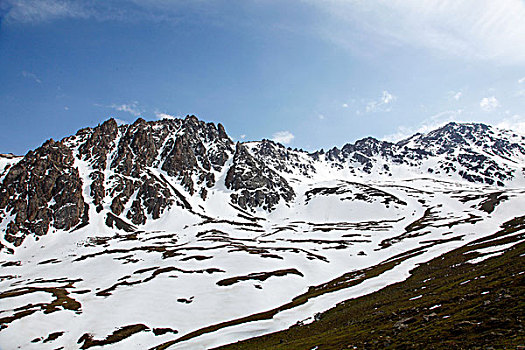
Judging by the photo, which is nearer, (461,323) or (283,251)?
(461,323)

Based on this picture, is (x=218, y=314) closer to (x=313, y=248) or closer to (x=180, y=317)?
(x=180, y=317)

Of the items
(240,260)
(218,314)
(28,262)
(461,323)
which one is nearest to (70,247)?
(28,262)

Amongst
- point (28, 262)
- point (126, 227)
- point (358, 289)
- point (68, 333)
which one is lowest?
point (358, 289)

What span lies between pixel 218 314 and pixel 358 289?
2798 cm

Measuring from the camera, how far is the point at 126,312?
200 ft

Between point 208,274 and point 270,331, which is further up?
point 208,274

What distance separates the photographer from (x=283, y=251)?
350ft

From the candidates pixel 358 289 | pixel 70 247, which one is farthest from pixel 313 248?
pixel 70 247

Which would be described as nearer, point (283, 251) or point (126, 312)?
point (126, 312)

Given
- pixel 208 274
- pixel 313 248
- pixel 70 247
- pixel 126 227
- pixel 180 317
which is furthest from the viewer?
pixel 126 227

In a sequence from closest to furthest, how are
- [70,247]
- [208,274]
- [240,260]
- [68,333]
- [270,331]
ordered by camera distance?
[270,331] → [68,333] → [208,274] → [240,260] → [70,247]

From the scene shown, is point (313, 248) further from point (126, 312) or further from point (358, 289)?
point (126, 312)

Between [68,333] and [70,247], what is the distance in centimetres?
12511

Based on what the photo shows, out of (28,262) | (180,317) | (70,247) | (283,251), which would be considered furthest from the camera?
(70,247)
